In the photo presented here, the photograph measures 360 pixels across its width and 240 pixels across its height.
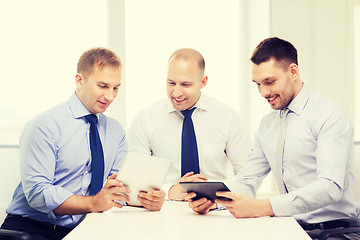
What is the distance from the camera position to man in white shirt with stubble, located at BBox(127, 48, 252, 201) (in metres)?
3.45

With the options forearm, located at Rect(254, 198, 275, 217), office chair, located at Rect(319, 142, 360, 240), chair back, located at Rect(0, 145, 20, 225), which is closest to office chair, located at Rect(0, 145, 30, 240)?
Result: chair back, located at Rect(0, 145, 20, 225)

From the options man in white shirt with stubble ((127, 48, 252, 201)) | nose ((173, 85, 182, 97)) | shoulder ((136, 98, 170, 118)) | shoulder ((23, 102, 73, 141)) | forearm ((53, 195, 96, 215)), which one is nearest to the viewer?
forearm ((53, 195, 96, 215))

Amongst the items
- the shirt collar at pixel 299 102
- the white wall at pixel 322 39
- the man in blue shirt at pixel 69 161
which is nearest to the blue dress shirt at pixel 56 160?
the man in blue shirt at pixel 69 161

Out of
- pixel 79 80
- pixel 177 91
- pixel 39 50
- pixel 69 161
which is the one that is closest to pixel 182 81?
pixel 177 91

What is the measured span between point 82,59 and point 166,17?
7.97 feet

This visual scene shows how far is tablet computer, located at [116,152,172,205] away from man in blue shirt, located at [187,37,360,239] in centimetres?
19

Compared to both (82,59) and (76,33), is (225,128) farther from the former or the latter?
(76,33)

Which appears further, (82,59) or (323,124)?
(82,59)

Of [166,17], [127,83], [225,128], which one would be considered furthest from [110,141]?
[166,17]

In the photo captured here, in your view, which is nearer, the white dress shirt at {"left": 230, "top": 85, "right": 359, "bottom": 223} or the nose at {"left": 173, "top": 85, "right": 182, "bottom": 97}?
the white dress shirt at {"left": 230, "top": 85, "right": 359, "bottom": 223}

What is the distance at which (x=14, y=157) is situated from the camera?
2805mm

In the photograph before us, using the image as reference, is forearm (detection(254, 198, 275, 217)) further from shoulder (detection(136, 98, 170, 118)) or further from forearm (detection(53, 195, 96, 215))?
shoulder (detection(136, 98, 170, 118))

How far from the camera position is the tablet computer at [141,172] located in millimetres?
2154

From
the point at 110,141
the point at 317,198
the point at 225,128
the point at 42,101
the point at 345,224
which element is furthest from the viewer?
the point at 42,101
